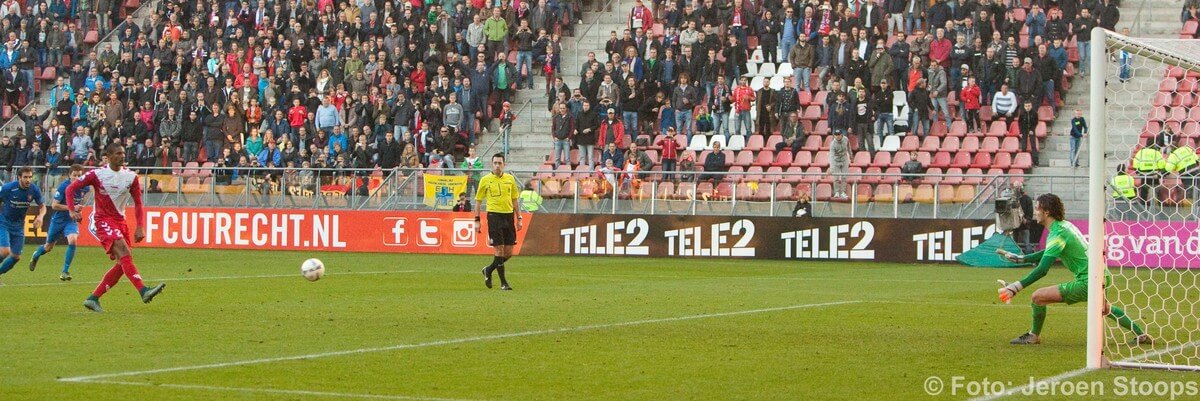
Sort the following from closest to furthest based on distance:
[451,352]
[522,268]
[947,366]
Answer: [947,366]
[451,352]
[522,268]

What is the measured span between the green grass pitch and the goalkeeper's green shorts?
0.43 m

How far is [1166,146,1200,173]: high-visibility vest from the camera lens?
2188cm

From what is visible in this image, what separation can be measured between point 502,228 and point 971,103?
14.8m

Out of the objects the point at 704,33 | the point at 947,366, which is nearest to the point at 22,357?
the point at 947,366

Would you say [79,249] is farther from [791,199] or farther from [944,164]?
[944,164]

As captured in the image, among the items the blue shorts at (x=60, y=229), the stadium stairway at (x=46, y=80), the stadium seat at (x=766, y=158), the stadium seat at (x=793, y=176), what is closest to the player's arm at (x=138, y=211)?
the blue shorts at (x=60, y=229)

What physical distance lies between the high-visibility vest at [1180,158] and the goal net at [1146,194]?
18 millimetres

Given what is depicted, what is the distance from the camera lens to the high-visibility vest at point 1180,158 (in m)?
21.9

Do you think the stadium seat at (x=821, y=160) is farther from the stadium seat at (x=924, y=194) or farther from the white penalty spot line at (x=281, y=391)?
the white penalty spot line at (x=281, y=391)

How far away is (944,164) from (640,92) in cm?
697

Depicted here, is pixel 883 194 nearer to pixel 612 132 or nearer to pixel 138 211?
pixel 612 132

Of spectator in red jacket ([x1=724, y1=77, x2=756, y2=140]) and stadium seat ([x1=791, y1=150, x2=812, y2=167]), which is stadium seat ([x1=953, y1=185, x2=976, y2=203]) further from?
spectator in red jacket ([x1=724, y1=77, x2=756, y2=140])

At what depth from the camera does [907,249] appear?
95.3 ft

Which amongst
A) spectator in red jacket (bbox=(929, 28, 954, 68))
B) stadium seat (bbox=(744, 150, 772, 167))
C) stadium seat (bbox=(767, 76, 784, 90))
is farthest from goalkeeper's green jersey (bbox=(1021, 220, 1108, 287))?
stadium seat (bbox=(767, 76, 784, 90))
